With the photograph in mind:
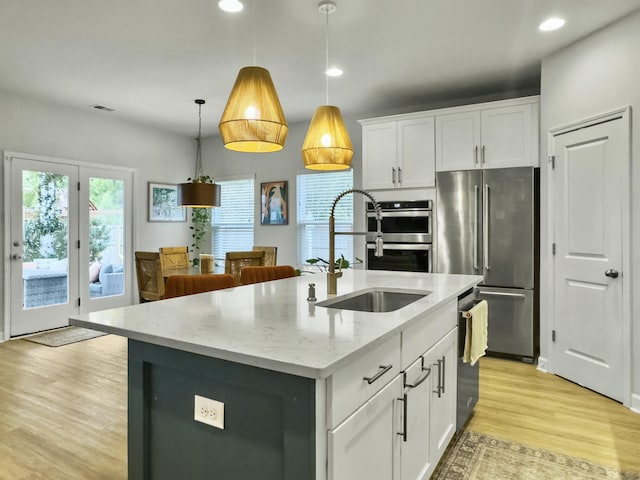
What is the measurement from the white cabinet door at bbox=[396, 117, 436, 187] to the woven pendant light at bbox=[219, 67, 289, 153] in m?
2.78

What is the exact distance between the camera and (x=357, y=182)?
5641mm

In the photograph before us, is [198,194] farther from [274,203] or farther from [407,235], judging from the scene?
[407,235]

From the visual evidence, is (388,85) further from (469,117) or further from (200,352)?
(200,352)

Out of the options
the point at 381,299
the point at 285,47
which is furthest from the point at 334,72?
the point at 381,299

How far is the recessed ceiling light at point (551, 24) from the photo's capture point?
10.4ft

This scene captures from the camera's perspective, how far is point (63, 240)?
5328mm

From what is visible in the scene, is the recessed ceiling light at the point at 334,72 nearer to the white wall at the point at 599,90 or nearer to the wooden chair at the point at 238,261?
the white wall at the point at 599,90

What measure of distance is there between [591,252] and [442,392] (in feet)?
6.99

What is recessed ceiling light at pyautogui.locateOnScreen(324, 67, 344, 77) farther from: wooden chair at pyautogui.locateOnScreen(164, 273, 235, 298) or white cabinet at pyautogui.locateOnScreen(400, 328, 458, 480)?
white cabinet at pyautogui.locateOnScreen(400, 328, 458, 480)

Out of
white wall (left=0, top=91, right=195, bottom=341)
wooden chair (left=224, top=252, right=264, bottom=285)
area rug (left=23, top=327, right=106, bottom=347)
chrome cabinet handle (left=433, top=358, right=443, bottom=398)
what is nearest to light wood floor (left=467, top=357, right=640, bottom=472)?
chrome cabinet handle (left=433, top=358, right=443, bottom=398)

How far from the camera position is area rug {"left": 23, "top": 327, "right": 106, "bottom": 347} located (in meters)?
4.71

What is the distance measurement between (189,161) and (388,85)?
3.77m

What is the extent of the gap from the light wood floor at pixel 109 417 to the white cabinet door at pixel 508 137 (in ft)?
6.32

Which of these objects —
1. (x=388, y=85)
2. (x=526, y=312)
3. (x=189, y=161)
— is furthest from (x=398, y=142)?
(x=189, y=161)
